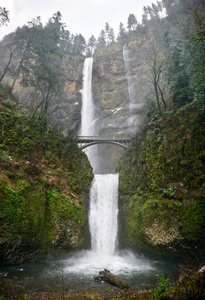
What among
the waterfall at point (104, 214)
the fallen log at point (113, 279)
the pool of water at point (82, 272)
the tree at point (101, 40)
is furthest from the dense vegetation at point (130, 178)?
the tree at point (101, 40)

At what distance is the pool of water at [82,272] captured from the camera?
331 inches

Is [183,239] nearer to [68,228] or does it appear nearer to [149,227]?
[149,227]

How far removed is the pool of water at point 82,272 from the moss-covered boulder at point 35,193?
0.93 metres

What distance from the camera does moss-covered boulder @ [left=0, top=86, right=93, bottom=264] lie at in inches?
406

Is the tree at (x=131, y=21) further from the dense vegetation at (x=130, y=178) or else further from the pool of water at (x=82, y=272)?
the pool of water at (x=82, y=272)

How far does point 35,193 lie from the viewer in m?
12.3

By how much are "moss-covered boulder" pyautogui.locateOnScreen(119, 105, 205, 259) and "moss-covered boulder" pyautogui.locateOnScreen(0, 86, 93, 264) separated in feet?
15.5

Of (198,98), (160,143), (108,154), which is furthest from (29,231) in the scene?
(108,154)

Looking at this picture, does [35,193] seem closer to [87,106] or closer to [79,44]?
[87,106]

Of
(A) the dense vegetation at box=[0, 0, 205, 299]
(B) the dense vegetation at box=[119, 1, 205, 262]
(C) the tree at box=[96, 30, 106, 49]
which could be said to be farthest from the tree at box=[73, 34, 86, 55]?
(B) the dense vegetation at box=[119, 1, 205, 262]

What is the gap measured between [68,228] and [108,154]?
25338 millimetres

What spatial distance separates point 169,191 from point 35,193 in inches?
371

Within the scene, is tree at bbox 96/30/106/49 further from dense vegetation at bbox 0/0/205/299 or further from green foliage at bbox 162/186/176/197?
green foliage at bbox 162/186/176/197

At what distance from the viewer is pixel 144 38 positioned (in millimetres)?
44500
